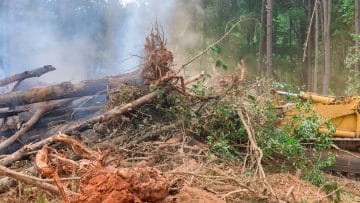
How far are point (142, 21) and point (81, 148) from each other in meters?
25.8

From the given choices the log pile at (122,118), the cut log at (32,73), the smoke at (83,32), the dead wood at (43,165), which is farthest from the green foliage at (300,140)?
the smoke at (83,32)

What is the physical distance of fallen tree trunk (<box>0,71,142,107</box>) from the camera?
7.17 m

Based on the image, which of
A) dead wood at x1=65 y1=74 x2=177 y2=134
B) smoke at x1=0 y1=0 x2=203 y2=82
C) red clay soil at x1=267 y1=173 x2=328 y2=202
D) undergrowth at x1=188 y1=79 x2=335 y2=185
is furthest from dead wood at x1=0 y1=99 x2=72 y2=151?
Answer: smoke at x1=0 y1=0 x2=203 y2=82

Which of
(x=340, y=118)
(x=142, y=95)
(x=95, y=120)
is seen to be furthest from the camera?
(x=340, y=118)

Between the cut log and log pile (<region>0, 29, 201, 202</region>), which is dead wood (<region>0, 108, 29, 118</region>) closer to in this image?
log pile (<region>0, 29, 201, 202</region>)

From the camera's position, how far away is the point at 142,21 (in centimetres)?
2922

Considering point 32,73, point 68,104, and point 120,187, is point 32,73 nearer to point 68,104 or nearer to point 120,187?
point 68,104

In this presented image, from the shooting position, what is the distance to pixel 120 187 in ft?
10.7

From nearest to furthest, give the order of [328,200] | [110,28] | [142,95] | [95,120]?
[328,200] → [95,120] → [142,95] → [110,28]

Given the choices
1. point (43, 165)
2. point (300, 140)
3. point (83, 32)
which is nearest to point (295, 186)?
point (300, 140)

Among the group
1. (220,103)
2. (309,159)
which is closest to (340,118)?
(309,159)

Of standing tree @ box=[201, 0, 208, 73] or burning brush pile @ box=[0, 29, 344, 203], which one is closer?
burning brush pile @ box=[0, 29, 344, 203]

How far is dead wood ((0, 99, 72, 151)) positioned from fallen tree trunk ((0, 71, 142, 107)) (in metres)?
0.33

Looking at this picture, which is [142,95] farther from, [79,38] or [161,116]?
[79,38]
